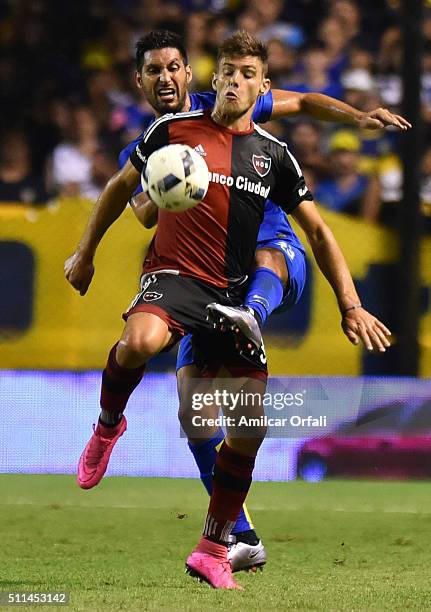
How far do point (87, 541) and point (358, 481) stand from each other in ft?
9.36

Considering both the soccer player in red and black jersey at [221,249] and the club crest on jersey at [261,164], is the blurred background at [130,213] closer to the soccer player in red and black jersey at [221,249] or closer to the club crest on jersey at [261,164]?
the soccer player in red and black jersey at [221,249]

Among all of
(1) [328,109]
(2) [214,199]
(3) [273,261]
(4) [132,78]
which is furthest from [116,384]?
(4) [132,78]

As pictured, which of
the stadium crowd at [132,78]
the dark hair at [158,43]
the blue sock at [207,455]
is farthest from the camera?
the stadium crowd at [132,78]

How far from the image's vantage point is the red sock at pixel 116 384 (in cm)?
477

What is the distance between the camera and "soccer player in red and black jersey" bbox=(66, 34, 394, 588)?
15.2 ft

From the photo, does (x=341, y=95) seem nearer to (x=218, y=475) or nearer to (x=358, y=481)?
(x=358, y=481)

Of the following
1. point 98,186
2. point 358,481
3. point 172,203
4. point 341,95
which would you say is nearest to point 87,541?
point 172,203

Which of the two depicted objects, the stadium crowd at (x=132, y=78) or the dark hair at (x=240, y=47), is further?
the stadium crowd at (x=132, y=78)

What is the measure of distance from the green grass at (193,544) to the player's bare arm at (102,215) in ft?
3.90

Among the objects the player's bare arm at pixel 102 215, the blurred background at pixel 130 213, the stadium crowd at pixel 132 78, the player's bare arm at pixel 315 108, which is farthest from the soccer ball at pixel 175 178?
the stadium crowd at pixel 132 78

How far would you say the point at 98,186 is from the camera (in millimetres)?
9211

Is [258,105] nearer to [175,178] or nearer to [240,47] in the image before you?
[240,47]

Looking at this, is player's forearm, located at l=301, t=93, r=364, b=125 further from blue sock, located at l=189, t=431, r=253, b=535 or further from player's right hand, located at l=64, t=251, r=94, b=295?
blue sock, located at l=189, t=431, r=253, b=535

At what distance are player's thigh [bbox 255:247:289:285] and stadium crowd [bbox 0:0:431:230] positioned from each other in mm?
3626
